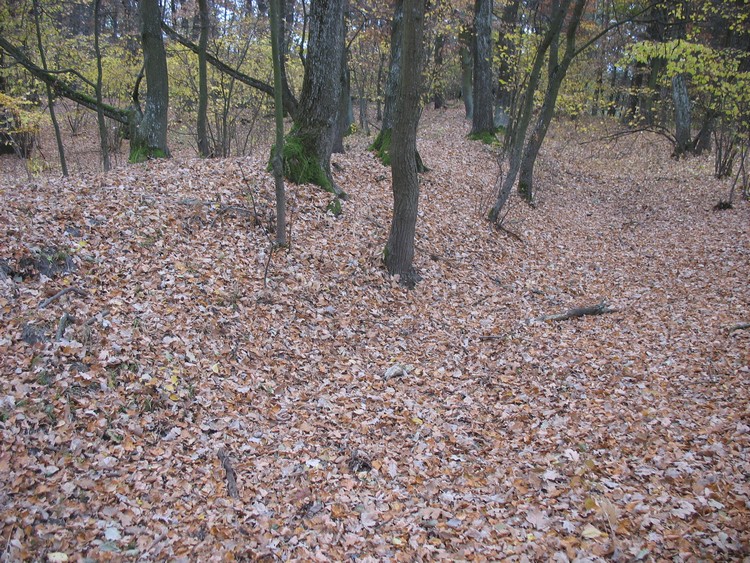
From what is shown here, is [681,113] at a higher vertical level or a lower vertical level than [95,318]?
higher

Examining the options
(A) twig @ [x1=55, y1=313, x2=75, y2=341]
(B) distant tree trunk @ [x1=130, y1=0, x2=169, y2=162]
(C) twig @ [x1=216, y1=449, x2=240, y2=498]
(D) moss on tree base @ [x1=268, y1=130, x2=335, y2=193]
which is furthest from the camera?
(B) distant tree trunk @ [x1=130, y1=0, x2=169, y2=162]

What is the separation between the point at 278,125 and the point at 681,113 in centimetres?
1550

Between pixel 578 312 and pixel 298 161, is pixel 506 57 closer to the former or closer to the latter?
pixel 298 161

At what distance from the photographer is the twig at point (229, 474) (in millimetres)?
3750

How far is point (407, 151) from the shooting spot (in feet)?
23.2

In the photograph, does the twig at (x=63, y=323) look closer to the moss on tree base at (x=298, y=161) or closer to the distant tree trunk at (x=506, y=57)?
the moss on tree base at (x=298, y=161)

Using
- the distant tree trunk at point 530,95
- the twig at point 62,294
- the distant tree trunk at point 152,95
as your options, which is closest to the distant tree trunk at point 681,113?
the distant tree trunk at point 530,95

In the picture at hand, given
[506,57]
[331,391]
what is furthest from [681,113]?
[331,391]

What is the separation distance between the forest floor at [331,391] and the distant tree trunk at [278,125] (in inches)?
12.6

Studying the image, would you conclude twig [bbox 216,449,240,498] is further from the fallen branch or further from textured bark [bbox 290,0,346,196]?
textured bark [bbox 290,0,346,196]

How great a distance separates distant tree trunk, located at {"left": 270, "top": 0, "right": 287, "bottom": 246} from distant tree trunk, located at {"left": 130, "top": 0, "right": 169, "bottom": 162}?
4219 millimetres

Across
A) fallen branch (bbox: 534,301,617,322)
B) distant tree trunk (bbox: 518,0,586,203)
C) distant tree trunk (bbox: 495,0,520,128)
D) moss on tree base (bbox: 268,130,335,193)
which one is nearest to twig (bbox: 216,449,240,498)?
fallen branch (bbox: 534,301,617,322)

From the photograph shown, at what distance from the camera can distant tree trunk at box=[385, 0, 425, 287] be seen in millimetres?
6469

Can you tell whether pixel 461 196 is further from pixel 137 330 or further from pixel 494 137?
pixel 137 330
